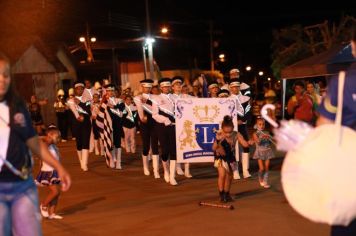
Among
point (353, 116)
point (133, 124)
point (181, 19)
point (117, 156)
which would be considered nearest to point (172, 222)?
point (353, 116)

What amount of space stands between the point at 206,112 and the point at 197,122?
0.27 m

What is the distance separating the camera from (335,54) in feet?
48.4

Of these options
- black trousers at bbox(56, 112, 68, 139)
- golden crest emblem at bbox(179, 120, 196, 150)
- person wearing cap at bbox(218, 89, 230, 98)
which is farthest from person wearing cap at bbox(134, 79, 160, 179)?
black trousers at bbox(56, 112, 68, 139)

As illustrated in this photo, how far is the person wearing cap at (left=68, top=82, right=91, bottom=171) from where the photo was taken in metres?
13.6

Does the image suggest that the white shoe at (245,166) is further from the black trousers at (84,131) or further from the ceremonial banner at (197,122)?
the black trousers at (84,131)

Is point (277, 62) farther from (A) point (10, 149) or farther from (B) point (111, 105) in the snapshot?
(A) point (10, 149)

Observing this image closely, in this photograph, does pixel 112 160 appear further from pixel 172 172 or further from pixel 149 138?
pixel 172 172

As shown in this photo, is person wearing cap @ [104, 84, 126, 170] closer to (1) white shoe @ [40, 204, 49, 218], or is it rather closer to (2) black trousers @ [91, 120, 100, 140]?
(2) black trousers @ [91, 120, 100, 140]

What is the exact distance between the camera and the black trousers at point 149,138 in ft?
40.2

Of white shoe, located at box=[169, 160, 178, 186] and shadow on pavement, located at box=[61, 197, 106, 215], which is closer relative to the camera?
shadow on pavement, located at box=[61, 197, 106, 215]

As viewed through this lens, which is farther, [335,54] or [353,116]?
[335,54]

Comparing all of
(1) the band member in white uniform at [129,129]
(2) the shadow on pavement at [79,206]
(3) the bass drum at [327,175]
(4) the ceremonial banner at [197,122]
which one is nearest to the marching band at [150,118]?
(4) the ceremonial banner at [197,122]

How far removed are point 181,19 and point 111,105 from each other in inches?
1487

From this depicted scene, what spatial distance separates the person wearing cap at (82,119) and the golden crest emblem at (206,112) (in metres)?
3.25
